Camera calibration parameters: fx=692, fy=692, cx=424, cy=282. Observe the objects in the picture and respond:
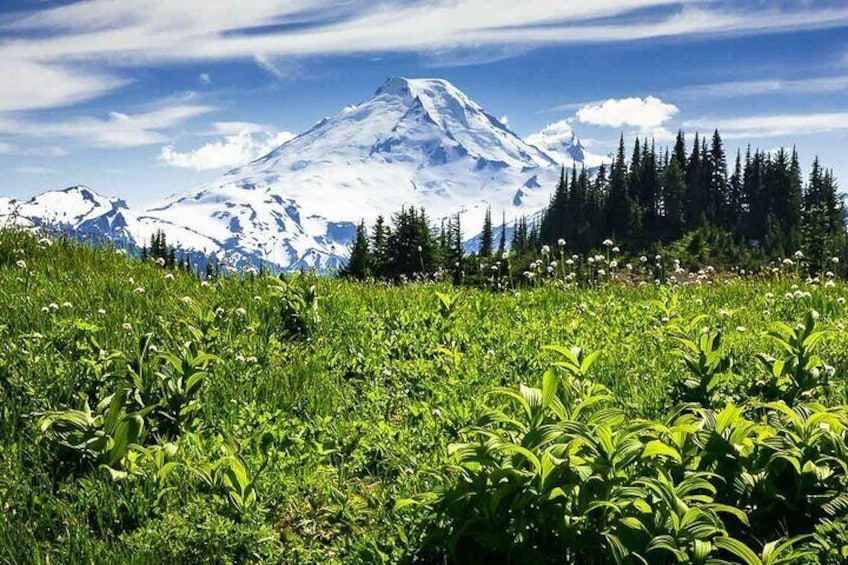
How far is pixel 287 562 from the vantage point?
4590 mm

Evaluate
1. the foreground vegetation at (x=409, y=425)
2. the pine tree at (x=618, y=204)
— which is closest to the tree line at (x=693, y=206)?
the pine tree at (x=618, y=204)

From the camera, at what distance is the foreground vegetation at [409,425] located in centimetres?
411

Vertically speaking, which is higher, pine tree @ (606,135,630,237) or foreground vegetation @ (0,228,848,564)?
pine tree @ (606,135,630,237)

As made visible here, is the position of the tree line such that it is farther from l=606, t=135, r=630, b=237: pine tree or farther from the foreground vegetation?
the foreground vegetation

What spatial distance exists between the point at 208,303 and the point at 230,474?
4384 millimetres

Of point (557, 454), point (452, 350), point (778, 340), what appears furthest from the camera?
Answer: point (452, 350)

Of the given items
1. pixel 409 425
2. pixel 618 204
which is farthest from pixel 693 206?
pixel 409 425

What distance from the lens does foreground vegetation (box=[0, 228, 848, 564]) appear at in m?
4.11

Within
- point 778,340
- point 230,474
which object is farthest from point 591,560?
point 778,340

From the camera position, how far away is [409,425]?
6.48m

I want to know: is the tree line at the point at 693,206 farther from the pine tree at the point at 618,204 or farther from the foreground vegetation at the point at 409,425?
the foreground vegetation at the point at 409,425

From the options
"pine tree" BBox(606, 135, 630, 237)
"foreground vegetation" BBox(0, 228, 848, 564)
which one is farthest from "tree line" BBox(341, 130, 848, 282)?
"foreground vegetation" BBox(0, 228, 848, 564)

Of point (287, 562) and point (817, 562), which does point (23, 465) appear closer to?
point (287, 562)

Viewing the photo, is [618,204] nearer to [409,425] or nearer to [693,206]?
[693,206]
